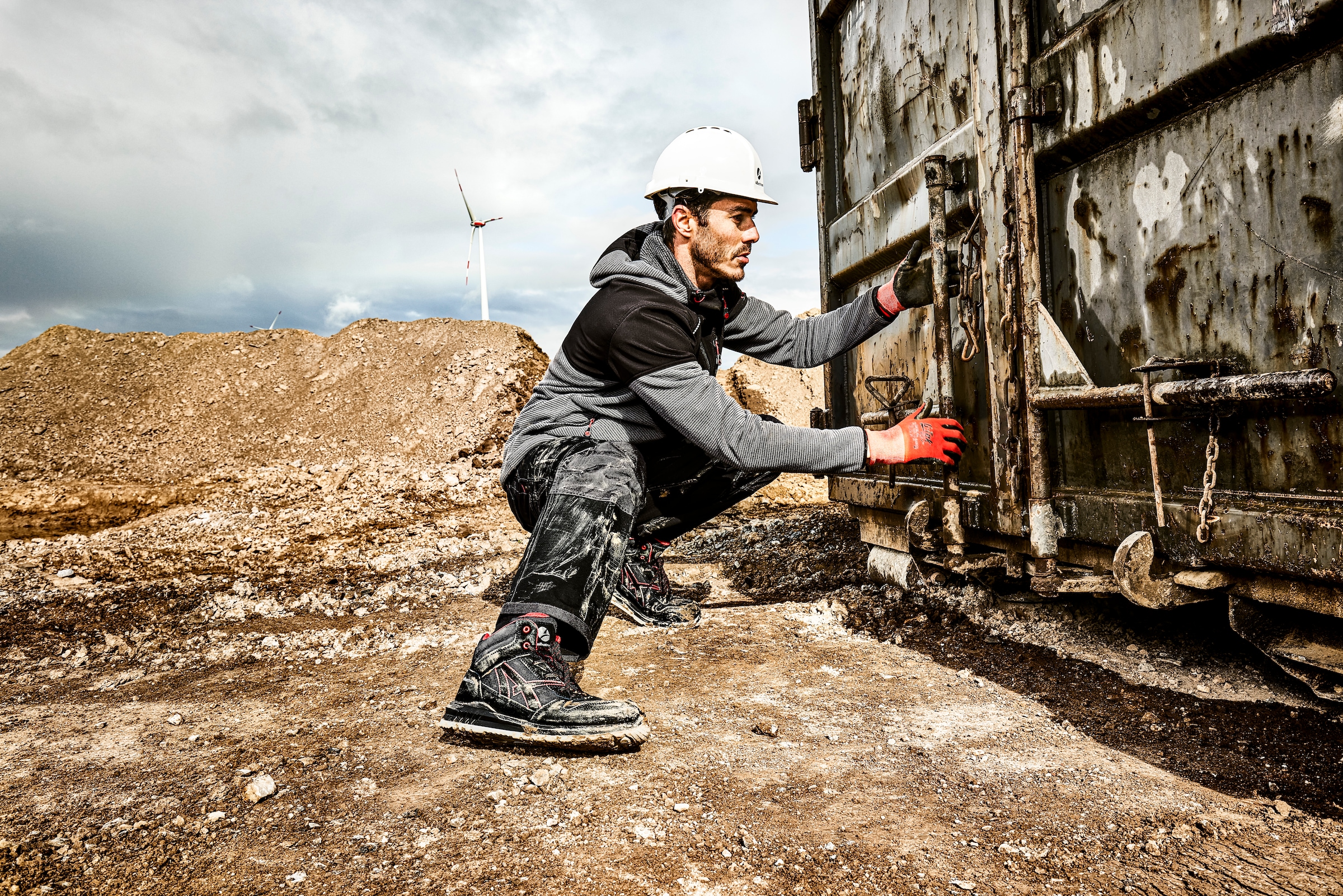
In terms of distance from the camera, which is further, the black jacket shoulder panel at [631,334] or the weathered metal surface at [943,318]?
the weathered metal surface at [943,318]

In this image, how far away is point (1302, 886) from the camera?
52.7 inches

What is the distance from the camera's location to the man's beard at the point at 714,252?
2.76 metres

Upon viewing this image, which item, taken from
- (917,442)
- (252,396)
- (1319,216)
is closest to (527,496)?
(917,442)

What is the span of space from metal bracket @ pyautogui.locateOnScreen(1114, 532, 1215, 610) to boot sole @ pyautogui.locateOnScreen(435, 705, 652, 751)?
119cm

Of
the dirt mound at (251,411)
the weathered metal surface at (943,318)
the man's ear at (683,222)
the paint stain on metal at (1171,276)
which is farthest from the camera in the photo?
the dirt mound at (251,411)

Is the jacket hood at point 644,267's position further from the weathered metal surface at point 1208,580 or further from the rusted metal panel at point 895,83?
the weathered metal surface at point 1208,580

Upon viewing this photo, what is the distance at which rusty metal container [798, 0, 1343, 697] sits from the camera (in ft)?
5.24

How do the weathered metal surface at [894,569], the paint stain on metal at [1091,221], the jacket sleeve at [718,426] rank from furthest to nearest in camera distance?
the weathered metal surface at [894,569]
the jacket sleeve at [718,426]
the paint stain on metal at [1091,221]

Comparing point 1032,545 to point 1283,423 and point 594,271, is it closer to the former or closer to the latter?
point 1283,423

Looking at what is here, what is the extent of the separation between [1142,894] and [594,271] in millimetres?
2167

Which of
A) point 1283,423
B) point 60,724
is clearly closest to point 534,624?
point 60,724

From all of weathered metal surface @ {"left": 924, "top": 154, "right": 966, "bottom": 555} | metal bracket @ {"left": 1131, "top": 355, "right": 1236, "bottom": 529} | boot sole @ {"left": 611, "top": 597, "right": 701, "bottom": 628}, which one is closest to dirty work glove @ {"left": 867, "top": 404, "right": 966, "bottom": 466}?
weathered metal surface @ {"left": 924, "top": 154, "right": 966, "bottom": 555}

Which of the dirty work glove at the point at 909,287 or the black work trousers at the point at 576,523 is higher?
the dirty work glove at the point at 909,287

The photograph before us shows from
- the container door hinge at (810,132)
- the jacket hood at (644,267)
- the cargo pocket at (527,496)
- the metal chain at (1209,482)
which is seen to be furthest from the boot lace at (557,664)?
the container door hinge at (810,132)
